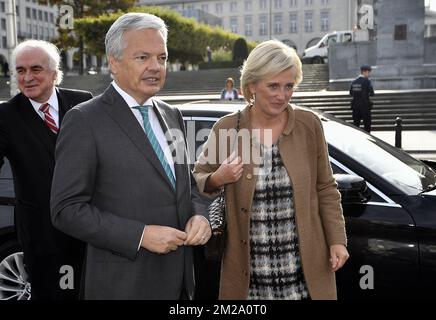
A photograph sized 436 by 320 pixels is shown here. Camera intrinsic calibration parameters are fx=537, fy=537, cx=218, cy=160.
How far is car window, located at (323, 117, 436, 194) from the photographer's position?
3.29 m

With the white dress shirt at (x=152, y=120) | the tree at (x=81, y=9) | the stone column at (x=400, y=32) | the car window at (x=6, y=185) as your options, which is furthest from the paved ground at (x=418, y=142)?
the tree at (x=81, y=9)

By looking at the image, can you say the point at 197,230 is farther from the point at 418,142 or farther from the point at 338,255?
the point at 418,142

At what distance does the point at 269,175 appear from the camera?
234 centimetres

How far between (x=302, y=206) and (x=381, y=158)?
55.0 inches

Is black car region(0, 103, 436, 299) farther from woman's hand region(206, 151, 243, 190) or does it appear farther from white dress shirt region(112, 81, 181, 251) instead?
white dress shirt region(112, 81, 181, 251)

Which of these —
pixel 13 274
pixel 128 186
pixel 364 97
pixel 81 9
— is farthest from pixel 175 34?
pixel 128 186

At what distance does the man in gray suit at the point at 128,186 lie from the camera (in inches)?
71.4

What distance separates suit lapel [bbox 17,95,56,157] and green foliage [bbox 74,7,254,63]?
3475 centimetres

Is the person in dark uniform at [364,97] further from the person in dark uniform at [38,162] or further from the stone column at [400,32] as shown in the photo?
the person in dark uniform at [38,162]

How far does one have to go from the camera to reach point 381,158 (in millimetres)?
3490

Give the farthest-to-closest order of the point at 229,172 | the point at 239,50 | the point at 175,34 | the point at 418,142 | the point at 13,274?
the point at 175,34 < the point at 239,50 < the point at 418,142 < the point at 13,274 < the point at 229,172

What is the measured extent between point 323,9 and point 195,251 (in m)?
87.5

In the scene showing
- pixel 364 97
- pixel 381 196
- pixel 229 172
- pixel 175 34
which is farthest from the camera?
pixel 175 34


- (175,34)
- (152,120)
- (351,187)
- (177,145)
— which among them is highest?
(175,34)
